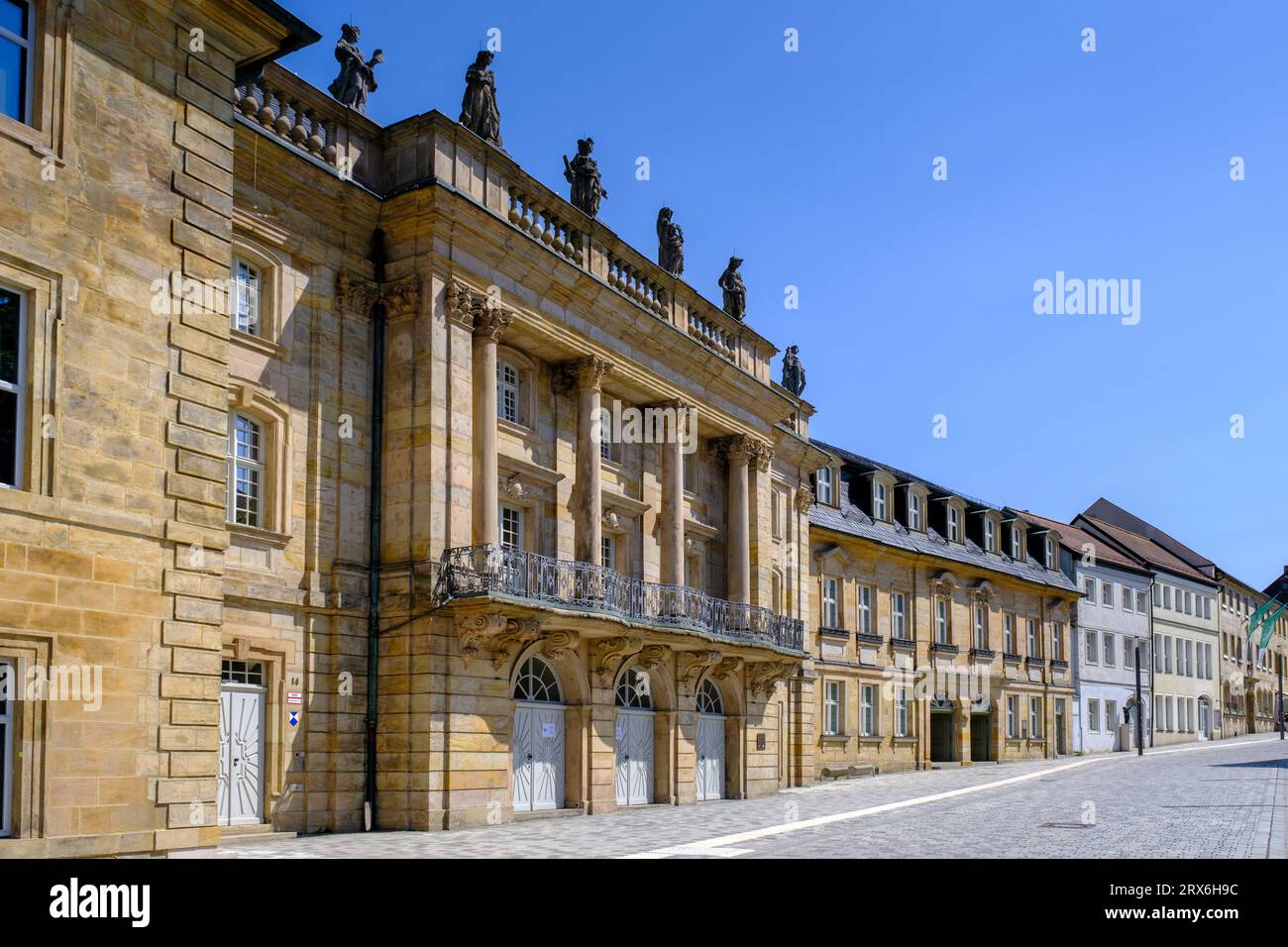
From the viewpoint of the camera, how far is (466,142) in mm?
23953

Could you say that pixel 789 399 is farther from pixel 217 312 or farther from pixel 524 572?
pixel 217 312

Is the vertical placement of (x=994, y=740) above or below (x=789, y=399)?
below

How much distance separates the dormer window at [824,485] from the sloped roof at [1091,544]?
22604 mm

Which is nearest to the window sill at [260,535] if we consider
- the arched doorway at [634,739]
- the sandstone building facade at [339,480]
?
the sandstone building facade at [339,480]

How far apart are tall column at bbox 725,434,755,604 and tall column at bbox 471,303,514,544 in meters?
10.6

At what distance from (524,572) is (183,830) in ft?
36.4

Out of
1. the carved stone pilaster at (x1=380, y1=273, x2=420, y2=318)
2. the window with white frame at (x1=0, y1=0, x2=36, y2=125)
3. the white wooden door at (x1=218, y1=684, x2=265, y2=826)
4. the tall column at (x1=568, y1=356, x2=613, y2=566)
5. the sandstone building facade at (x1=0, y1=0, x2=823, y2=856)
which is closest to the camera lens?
the window with white frame at (x1=0, y1=0, x2=36, y2=125)

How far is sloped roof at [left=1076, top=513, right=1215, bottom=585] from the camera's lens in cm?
7219

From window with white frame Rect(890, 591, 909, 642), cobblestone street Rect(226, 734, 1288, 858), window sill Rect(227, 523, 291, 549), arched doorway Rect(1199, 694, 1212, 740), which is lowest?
arched doorway Rect(1199, 694, 1212, 740)

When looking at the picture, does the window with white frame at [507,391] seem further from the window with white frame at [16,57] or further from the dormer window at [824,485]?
the dormer window at [824,485]

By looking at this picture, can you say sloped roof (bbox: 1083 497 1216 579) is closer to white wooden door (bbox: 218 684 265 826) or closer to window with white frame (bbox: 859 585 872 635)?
window with white frame (bbox: 859 585 872 635)

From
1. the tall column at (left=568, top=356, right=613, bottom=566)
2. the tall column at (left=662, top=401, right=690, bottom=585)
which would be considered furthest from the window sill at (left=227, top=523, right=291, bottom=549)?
the tall column at (left=662, top=401, right=690, bottom=585)

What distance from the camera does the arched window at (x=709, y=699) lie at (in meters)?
31.8
